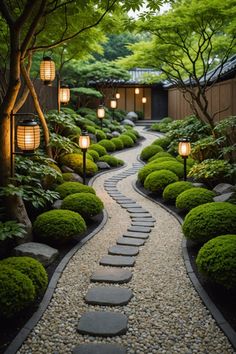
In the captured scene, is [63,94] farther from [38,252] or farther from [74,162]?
[38,252]

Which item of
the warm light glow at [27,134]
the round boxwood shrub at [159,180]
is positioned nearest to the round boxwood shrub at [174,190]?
the round boxwood shrub at [159,180]

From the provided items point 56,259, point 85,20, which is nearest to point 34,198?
point 56,259

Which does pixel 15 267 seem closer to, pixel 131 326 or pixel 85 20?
pixel 131 326

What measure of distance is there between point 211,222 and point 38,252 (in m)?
3.24

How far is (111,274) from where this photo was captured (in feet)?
21.3

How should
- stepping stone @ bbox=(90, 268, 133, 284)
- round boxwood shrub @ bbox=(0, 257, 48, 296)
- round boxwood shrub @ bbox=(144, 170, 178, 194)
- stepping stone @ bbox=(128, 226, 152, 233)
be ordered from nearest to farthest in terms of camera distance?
round boxwood shrub @ bbox=(0, 257, 48, 296)
stepping stone @ bbox=(90, 268, 133, 284)
stepping stone @ bbox=(128, 226, 152, 233)
round boxwood shrub @ bbox=(144, 170, 178, 194)

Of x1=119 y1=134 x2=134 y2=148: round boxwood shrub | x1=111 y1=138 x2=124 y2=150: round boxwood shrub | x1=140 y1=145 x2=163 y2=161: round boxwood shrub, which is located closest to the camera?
x1=140 y1=145 x2=163 y2=161: round boxwood shrub

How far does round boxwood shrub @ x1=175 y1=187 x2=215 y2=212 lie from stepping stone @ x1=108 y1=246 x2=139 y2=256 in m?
2.27

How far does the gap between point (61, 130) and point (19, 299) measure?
10305 mm

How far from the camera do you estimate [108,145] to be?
811 inches

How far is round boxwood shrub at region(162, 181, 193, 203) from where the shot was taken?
10.8 meters

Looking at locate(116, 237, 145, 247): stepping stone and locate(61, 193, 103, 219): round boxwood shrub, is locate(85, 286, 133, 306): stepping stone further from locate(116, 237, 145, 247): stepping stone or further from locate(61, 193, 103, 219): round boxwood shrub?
locate(61, 193, 103, 219): round boxwood shrub

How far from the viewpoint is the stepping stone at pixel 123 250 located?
296 inches

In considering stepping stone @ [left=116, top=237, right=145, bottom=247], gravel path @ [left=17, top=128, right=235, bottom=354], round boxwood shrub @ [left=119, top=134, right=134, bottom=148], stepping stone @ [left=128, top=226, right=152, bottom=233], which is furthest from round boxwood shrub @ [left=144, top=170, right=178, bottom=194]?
round boxwood shrub @ [left=119, top=134, right=134, bottom=148]
